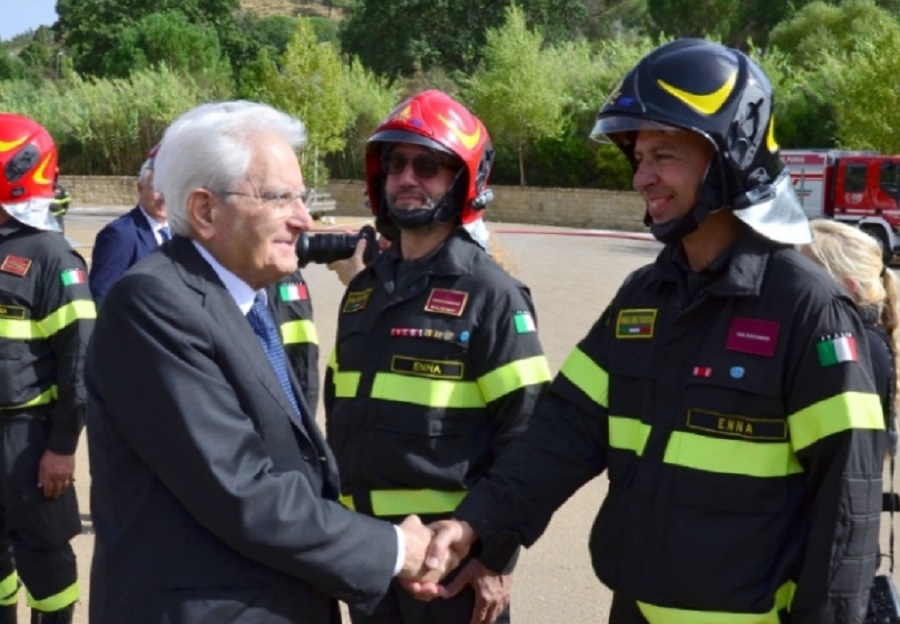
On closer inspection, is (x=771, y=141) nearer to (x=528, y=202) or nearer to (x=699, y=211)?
(x=699, y=211)

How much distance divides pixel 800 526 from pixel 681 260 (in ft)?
2.33

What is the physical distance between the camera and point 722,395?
103 inches

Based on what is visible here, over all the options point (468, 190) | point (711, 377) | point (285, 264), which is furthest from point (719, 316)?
point (468, 190)

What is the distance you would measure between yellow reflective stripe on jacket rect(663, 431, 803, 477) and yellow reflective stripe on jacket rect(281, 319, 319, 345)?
2.63 metres

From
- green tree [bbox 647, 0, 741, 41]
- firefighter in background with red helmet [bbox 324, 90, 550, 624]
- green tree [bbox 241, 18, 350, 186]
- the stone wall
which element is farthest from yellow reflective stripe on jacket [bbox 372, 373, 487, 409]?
green tree [bbox 647, 0, 741, 41]

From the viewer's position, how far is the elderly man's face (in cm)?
245

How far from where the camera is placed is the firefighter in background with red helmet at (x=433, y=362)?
3512 mm

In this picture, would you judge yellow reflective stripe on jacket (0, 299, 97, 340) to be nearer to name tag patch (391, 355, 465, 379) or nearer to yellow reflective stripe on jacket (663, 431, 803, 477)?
name tag patch (391, 355, 465, 379)

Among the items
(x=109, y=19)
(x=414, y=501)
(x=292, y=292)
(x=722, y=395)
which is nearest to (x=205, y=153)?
(x=722, y=395)

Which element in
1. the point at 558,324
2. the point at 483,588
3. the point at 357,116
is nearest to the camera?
the point at 483,588

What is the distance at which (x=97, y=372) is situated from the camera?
236 centimetres

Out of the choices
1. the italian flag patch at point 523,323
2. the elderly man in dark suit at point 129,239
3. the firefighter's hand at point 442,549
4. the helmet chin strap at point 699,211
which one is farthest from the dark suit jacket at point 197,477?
the elderly man in dark suit at point 129,239

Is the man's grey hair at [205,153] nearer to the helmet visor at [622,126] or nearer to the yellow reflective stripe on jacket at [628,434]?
the helmet visor at [622,126]

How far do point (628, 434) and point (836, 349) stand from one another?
1.95ft
